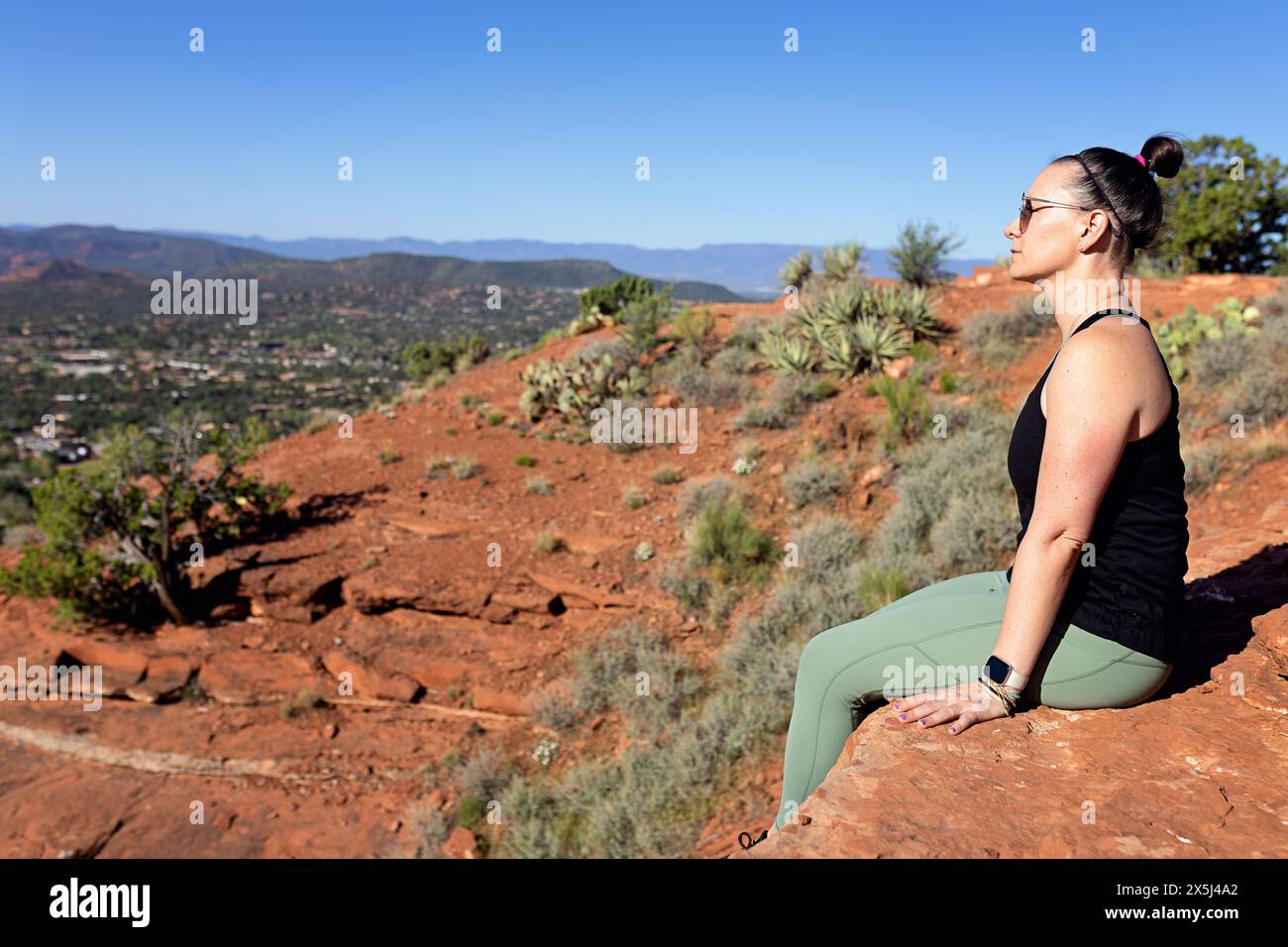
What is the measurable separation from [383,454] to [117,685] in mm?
4017

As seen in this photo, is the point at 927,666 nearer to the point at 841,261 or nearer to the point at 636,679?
the point at 636,679

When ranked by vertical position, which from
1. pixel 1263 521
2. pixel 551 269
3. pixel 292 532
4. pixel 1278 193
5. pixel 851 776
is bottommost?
pixel 292 532

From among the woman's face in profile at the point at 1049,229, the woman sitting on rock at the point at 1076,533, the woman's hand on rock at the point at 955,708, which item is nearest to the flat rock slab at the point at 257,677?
the woman sitting on rock at the point at 1076,533

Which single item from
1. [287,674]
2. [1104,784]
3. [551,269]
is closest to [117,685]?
[287,674]

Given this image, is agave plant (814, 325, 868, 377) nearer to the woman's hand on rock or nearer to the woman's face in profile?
the woman's face in profile

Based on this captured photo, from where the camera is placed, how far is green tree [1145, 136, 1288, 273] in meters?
16.1

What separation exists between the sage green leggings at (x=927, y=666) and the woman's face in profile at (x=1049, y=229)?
91 centimetres

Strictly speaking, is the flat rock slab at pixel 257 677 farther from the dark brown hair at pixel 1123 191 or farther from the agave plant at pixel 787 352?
the dark brown hair at pixel 1123 191

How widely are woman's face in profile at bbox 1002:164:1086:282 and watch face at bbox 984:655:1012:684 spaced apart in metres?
1.07

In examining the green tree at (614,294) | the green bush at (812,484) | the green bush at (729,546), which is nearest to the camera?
the green bush at (729,546)

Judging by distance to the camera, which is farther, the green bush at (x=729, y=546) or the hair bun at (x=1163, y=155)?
the green bush at (x=729, y=546)

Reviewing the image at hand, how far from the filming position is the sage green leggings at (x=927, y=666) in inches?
77.4

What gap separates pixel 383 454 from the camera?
33.9 feet
